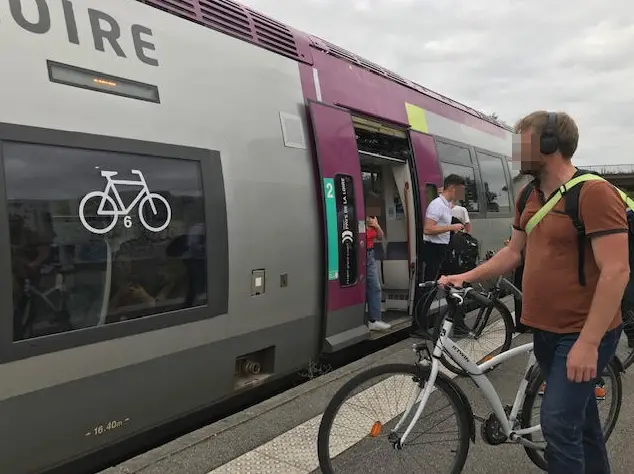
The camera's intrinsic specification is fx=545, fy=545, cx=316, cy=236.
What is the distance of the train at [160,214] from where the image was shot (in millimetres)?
2617

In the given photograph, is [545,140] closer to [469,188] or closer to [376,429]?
[376,429]

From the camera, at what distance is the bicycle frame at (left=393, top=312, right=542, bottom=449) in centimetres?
257

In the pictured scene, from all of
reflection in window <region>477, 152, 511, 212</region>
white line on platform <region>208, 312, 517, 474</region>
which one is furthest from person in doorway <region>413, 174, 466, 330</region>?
white line on platform <region>208, 312, 517, 474</region>

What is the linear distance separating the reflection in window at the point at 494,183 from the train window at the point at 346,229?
4.17 meters

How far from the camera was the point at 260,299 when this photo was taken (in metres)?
3.88

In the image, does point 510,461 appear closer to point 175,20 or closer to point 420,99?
point 175,20

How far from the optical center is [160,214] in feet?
10.4

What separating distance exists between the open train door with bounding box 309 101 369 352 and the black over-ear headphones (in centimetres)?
244

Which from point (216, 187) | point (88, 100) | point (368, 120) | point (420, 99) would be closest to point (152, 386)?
point (216, 187)

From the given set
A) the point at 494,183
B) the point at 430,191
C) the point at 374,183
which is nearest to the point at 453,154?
the point at 430,191

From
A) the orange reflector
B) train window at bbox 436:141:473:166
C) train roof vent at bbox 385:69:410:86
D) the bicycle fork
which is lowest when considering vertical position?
the orange reflector

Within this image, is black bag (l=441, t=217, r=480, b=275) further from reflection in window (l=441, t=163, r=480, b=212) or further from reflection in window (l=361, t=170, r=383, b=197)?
reflection in window (l=441, t=163, r=480, b=212)

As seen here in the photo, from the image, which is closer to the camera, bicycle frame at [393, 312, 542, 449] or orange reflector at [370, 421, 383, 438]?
bicycle frame at [393, 312, 542, 449]

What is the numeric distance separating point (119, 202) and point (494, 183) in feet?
23.5
